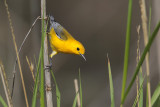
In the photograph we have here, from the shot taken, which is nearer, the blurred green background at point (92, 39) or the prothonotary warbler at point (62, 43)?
the prothonotary warbler at point (62, 43)

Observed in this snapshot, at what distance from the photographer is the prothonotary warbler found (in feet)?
5.88

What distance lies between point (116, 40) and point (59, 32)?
178cm

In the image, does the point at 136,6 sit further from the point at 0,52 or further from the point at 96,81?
the point at 0,52

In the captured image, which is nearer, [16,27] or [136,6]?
[16,27]

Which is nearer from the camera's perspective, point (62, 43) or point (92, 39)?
point (62, 43)

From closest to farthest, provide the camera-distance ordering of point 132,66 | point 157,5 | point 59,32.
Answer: point 59,32, point 157,5, point 132,66

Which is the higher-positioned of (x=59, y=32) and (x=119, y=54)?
(x=59, y=32)

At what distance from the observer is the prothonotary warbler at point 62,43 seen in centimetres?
179

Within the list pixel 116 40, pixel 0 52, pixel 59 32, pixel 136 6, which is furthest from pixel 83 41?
pixel 59 32

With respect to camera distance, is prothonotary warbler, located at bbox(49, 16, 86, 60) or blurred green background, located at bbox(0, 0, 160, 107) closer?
prothonotary warbler, located at bbox(49, 16, 86, 60)

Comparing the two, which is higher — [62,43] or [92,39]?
[62,43]

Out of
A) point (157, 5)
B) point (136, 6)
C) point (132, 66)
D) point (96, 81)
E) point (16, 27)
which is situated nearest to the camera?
point (157, 5)

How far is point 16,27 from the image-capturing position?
2980mm

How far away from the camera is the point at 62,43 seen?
71.2 inches
